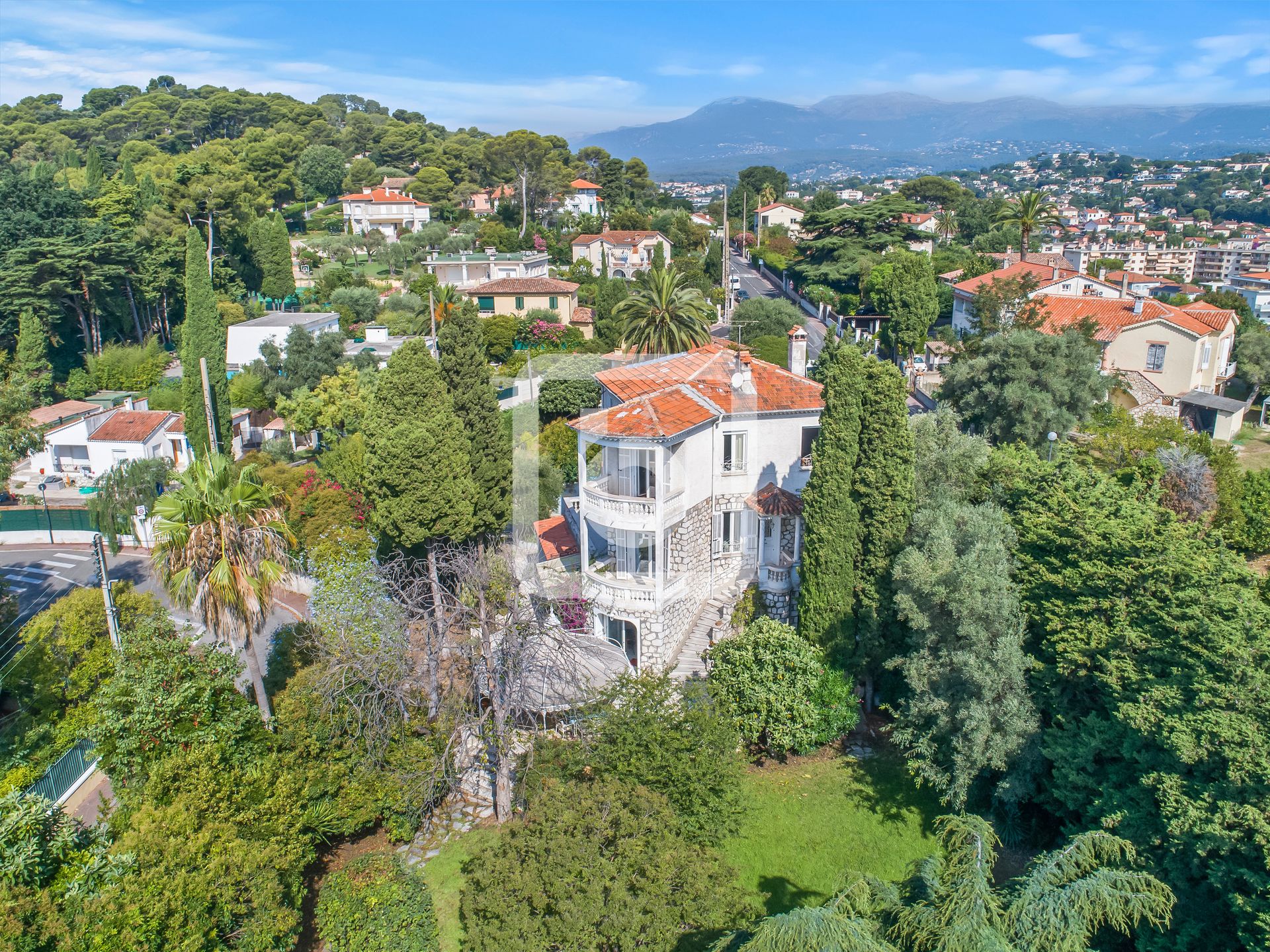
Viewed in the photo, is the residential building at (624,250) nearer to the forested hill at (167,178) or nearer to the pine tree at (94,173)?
the forested hill at (167,178)

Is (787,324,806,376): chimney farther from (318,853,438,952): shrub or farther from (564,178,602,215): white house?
(564,178,602,215): white house

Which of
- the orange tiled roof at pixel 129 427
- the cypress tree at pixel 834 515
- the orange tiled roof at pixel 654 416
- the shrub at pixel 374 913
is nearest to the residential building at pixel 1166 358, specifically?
the cypress tree at pixel 834 515

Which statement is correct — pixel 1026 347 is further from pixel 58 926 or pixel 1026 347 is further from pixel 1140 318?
pixel 58 926

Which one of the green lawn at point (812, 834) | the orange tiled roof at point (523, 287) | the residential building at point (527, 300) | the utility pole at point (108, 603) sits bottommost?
the green lawn at point (812, 834)

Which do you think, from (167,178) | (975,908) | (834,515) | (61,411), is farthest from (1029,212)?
(167,178)

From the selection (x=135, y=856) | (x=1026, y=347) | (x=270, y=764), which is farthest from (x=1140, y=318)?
(x=135, y=856)

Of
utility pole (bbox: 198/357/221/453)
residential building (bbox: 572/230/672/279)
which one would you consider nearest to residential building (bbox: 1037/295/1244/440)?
utility pole (bbox: 198/357/221/453)

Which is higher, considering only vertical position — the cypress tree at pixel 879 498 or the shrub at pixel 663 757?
the cypress tree at pixel 879 498
